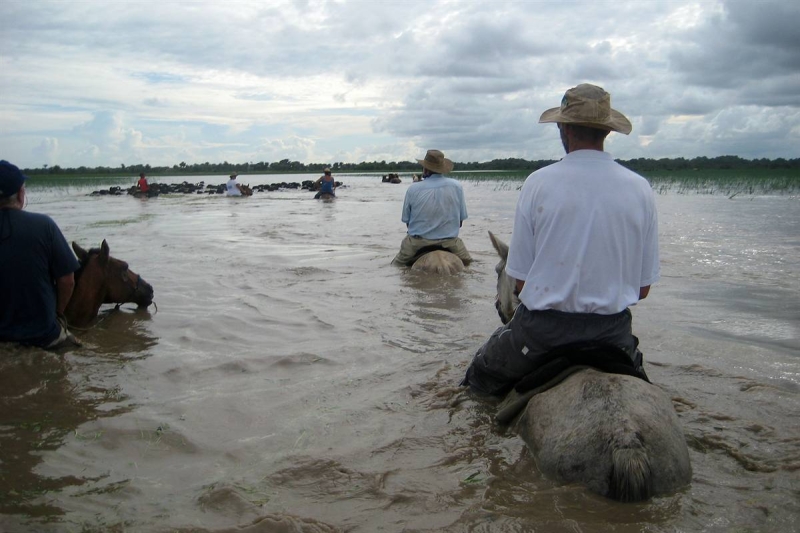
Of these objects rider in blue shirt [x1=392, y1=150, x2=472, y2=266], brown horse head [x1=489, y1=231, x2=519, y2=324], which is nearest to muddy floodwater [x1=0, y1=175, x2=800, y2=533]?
brown horse head [x1=489, y1=231, x2=519, y2=324]

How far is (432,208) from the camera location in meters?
9.67

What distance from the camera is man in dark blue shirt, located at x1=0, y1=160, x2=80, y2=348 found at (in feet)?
Result: 16.0

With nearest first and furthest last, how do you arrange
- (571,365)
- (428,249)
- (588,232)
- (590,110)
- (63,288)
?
(588,232), (590,110), (571,365), (63,288), (428,249)

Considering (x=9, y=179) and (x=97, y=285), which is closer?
(x=9, y=179)

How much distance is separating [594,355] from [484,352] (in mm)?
903

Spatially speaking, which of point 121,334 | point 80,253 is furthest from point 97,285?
point 121,334

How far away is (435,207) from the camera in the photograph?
31.7ft

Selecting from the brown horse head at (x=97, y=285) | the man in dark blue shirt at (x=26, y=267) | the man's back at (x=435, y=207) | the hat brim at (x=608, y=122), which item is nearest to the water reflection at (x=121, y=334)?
the brown horse head at (x=97, y=285)

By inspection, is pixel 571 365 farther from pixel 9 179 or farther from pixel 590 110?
pixel 9 179

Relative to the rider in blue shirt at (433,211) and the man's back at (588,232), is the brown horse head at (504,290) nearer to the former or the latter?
the man's back at (588,232)

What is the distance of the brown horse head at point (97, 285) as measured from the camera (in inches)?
245

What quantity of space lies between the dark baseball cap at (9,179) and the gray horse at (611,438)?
168 inches

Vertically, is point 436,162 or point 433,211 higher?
point 436,162

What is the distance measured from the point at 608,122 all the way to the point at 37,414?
13.3ft
